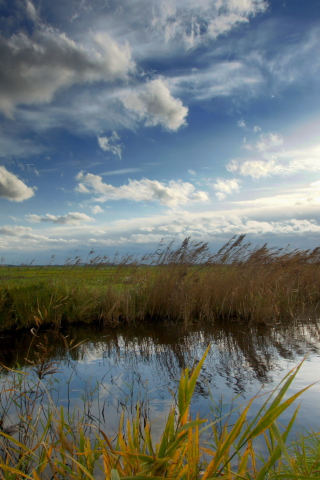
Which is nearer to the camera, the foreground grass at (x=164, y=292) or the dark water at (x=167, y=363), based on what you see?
the dark water at (x=167, y=363)

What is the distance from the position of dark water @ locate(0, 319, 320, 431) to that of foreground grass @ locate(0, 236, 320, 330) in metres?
0.58

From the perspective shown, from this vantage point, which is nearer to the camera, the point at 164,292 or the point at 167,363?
the point at 167,363

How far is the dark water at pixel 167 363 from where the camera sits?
3758 mm

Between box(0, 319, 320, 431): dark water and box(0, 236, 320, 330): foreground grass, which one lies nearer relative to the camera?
box(0, 319, 320, 431): dark water

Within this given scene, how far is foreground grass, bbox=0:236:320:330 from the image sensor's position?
8.20 meters

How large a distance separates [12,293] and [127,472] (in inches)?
302

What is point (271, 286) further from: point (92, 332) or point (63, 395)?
point (63, 395)

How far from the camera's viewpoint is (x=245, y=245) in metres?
10.4

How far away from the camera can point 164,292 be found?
8.86 meters

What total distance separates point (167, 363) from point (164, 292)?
3608mm

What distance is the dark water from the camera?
12.3ft

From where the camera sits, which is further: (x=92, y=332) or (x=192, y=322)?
(x=192, y=322)

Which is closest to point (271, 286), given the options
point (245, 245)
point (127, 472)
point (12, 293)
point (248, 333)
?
point (245, 245)

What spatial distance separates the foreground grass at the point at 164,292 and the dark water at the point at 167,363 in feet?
1.91
